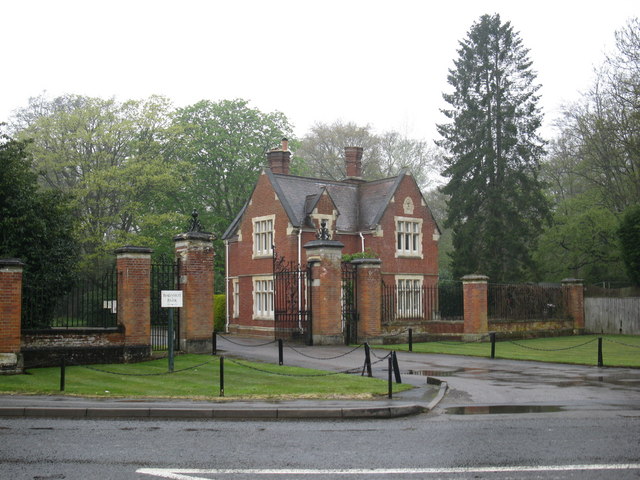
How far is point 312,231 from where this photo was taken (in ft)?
117

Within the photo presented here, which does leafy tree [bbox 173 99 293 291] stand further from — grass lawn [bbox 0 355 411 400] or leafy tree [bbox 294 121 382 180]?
grass lawn [bbox 0 355 411 400]

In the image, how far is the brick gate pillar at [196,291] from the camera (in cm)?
2175

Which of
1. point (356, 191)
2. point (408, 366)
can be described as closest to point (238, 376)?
point (408, 366)

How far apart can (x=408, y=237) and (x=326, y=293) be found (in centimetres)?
1426

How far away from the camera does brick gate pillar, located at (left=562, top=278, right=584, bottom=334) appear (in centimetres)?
3562

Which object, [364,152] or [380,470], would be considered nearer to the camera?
[380,470]

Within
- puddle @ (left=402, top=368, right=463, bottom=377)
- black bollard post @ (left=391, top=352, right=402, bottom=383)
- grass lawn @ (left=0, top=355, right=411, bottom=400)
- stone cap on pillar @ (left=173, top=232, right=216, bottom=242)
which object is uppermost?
stone cap on pillar @ (left=173, top=232, right=216, bottom=242)

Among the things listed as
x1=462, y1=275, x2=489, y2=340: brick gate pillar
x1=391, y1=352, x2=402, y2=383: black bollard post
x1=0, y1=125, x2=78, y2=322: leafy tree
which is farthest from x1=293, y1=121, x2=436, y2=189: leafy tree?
x1=391, y1=352, x2=402, y2=383: black bollard post

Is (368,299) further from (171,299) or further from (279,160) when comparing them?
(279,160)

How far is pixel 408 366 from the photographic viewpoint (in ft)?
64.6

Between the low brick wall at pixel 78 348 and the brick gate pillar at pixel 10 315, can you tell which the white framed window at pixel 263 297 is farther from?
the brick gate pillar at pixel 10 315

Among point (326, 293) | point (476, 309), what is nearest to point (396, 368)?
point (326, 293)

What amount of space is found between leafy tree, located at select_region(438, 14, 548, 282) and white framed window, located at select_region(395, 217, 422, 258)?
18.1 ft

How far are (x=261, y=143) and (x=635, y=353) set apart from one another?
3308cm
